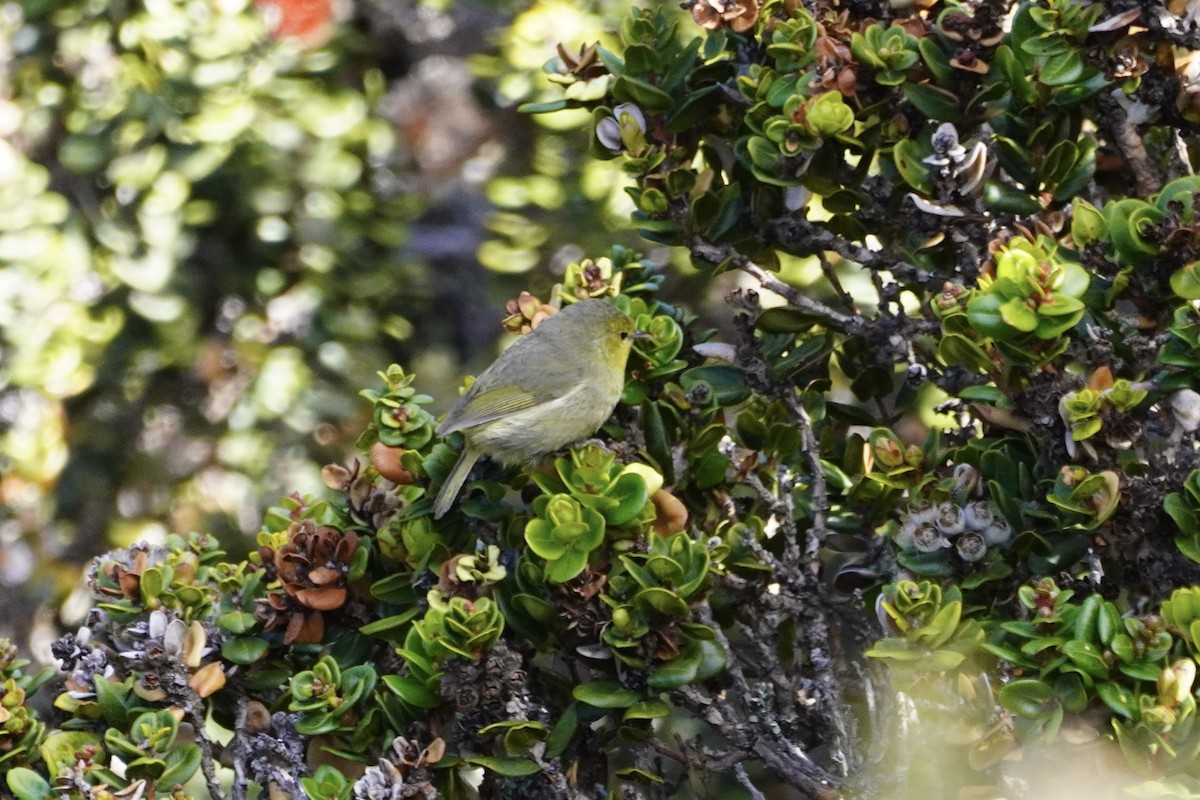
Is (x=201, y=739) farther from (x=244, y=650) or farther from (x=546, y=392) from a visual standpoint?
(x=546, y=392)

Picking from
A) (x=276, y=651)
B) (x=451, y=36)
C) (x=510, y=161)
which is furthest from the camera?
(x=451, y=36)

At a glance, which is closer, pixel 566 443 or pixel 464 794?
pixel 464 794

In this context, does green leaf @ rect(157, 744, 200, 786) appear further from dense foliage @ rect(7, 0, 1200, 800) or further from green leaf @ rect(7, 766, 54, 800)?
green leaf @ rect(7, 766, 54, 800)

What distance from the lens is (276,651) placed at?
239cm

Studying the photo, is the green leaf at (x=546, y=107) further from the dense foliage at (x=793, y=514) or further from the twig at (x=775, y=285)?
the twig at (x=775, y=285)

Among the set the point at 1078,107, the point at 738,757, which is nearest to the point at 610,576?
the point at 738,757

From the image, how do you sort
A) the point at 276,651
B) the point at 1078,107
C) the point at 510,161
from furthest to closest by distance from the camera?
the point at 510,161 → the point at 276,651 → the point at 1078,107

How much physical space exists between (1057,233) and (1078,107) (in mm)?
207

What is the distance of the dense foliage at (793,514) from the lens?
1927mm

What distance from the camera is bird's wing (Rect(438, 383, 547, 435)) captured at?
2965mm

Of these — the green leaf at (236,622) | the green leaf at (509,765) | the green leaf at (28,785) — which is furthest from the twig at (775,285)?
the green leaf at (28,785)

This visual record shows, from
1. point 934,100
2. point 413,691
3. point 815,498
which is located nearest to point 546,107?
point 934,100

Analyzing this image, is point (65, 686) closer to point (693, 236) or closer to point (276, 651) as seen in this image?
point (276, 651)

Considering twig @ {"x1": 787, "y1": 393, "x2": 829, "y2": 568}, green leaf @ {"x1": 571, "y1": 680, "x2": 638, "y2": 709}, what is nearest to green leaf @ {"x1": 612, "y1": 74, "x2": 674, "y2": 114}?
twig @ {"x1": 787, "y1": 393, "x2": 829, "y2": 568}
